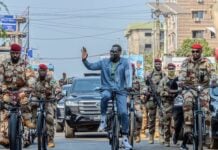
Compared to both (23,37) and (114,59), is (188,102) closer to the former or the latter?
(114,59)

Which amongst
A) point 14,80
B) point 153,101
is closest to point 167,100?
point 153,101

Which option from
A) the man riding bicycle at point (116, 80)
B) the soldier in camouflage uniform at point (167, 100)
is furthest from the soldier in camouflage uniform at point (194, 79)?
the soldier in camouflage uniform at point (167, 100)

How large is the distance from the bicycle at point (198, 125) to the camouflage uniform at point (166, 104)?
5432 mm

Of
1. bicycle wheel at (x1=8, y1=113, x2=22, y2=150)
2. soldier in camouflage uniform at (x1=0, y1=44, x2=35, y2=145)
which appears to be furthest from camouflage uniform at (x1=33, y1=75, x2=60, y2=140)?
bicycle wheel at (x1=8, y1=113, x2=22, y2=150)

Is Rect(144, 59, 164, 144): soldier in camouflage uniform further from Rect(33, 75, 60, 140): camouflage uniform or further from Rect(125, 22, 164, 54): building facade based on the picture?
Rect(125, 22, 164, 54): building facade

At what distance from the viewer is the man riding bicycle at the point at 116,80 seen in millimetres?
15422

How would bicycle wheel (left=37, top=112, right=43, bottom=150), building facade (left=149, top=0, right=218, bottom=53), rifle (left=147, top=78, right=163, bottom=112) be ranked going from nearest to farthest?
1. bicycle wheel (left=37, top=112, right=43, bottom=150)
2. rifle (left=147, top=78, right=163, bottom=112)
3. building facade (left=149, top=0, right=218, bottom=53)

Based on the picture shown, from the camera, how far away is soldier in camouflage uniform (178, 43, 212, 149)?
15.4m

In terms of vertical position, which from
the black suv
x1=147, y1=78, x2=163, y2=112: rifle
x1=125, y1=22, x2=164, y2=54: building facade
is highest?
x1=125, y1=22, x2=164, y2=54: building facade

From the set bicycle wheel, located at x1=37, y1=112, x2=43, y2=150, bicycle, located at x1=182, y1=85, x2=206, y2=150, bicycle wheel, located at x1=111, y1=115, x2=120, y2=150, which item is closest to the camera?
bicycle, located at x1=182, y1=85, x2=206, y2=150

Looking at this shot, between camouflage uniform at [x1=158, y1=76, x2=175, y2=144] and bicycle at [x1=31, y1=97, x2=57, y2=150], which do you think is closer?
bicycle at [x1=31, y1=97, x2=57, y2=150]

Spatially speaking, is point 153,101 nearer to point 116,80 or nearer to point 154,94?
point 154,94

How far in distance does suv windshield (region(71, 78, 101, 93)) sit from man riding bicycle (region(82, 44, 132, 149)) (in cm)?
995

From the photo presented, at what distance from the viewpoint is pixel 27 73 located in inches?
609
